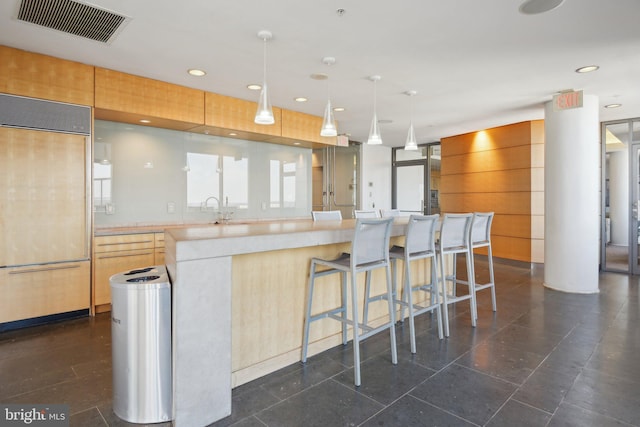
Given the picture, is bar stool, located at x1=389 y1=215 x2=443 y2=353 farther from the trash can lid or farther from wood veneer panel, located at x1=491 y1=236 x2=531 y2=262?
wood veneer panel, located at x1=491 y1=236 x2=531 y2=262

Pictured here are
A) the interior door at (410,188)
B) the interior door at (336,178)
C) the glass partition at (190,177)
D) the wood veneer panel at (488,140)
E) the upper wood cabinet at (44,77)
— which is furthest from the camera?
the interior door at (410,188)

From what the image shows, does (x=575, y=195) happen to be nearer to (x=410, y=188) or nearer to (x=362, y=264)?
(x=362, y=264)

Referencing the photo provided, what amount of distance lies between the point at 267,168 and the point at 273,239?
4.00 meters

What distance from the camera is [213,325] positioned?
1.95 m

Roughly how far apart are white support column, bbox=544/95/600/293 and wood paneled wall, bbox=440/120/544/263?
1.58 metres

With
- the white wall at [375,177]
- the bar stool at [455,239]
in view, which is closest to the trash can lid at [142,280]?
the bar stool at [455,239]

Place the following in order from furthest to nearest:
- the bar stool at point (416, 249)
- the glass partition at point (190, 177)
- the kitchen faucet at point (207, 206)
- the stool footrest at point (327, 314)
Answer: the kitchen faucet at point (207, 206)
the glass partition at point (190, 177)
the bar stool at point (416, 249)
the stool footrest at point (327, 314)

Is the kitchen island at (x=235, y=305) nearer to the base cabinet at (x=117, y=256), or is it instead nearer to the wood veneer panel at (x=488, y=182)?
the base cabinet at (x=117, y=256)

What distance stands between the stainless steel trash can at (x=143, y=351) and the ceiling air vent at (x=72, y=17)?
2.13 meters

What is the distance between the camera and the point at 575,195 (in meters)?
4.70

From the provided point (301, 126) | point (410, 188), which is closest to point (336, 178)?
point (410, 188)

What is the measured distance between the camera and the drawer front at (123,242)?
3.79 metres

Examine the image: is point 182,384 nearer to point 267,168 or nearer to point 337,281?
point 337,281

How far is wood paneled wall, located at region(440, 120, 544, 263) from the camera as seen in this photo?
6.38 meters
